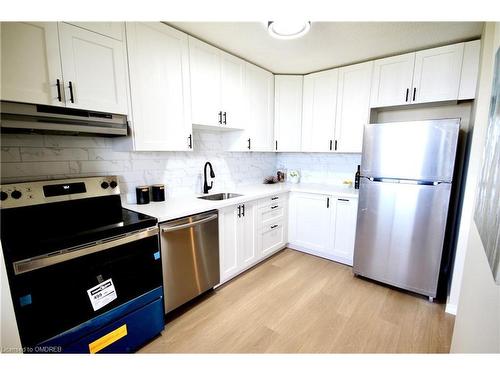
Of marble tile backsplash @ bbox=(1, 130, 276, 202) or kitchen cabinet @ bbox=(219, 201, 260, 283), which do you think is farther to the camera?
kitchen cabinet @ bbox=(219, 201, 260, 283)

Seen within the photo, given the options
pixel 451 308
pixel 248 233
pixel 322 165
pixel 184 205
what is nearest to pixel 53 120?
pixel 184 205

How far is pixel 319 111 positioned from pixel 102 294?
290 centimetres

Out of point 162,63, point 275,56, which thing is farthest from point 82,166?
point 275,56

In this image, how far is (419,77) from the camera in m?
2.28

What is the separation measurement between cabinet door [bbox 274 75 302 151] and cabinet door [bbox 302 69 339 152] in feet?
0.27

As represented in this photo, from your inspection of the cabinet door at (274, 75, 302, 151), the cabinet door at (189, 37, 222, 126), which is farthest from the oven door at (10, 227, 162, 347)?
the cabinet door at (274, 75, 302, 151)

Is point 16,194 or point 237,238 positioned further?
point 237,238

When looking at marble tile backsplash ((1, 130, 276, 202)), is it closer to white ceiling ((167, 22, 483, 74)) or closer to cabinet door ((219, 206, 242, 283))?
cabinet door ((219, 206, 242, 283))

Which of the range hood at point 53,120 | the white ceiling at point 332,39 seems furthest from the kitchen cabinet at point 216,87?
the range hood at point 53,120

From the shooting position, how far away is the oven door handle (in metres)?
1.03

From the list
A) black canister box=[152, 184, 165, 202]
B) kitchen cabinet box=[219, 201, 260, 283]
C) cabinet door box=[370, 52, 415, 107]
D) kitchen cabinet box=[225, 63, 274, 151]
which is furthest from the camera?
kitchen cabinet box=[225, 63, 274, 151]

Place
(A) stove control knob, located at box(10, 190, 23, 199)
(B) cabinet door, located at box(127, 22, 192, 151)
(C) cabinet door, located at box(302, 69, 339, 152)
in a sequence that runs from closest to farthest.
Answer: (A) stove control knob, located at box(10, 190, 23, 199) < (B) cabinet door, located at box(127, 22, 192, 151) < (C) cabinet door, located at box(302, 69, 339, 152)

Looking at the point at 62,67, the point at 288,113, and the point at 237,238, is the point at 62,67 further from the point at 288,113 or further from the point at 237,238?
the point at 288,113

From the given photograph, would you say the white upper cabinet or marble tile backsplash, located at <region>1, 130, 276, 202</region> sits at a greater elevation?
the white upper cabinet
